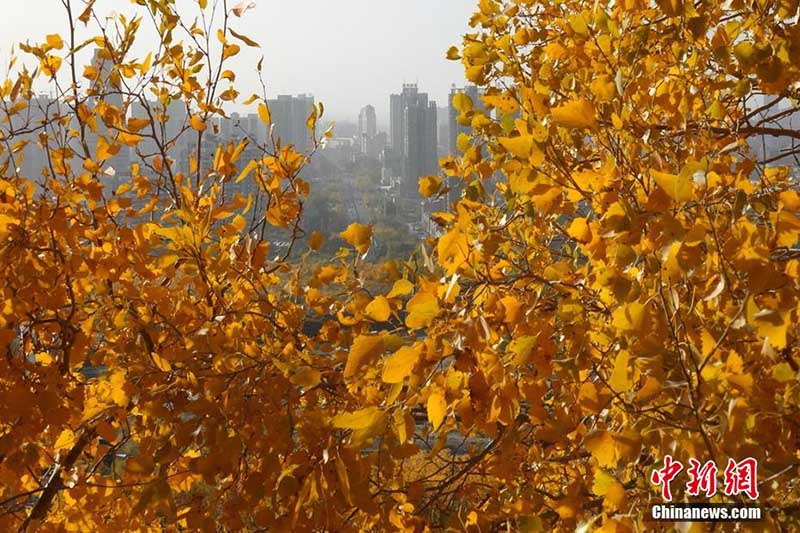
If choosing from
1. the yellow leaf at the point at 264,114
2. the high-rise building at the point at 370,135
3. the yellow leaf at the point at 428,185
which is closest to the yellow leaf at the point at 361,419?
the yellow leaf at the point at 428,185

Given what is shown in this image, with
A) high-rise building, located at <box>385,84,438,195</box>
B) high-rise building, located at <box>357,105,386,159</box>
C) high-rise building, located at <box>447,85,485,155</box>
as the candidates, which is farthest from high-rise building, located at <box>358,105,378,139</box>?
high-rise building, located at <box>447,85,485,155</box>

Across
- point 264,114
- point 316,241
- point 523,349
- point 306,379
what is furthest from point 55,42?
point 523,349

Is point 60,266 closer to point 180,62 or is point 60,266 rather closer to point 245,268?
point 245,268

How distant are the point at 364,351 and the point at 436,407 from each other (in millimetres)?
133

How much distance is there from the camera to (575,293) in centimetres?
115

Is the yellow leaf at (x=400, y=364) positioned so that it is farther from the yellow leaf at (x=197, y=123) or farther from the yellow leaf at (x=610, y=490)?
the yellow leaf at (x=197, y=123)

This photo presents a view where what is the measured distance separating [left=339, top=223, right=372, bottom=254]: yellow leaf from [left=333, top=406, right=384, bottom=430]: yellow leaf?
20.5 inches

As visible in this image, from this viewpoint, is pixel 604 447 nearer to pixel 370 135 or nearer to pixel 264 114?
pixel 264 114

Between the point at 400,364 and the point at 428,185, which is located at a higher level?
the point at 428,185

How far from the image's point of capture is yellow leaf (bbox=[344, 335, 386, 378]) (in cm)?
90

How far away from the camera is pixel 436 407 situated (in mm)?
925

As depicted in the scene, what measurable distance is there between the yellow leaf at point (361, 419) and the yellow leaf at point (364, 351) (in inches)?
2.2

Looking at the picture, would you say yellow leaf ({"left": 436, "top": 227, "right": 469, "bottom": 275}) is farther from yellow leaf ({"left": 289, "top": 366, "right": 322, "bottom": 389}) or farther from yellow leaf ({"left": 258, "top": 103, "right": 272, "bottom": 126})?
yellow leaf ({"left": 258, "top": 103, "right": 272, "bottom": 126})

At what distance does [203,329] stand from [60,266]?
0.56 m
